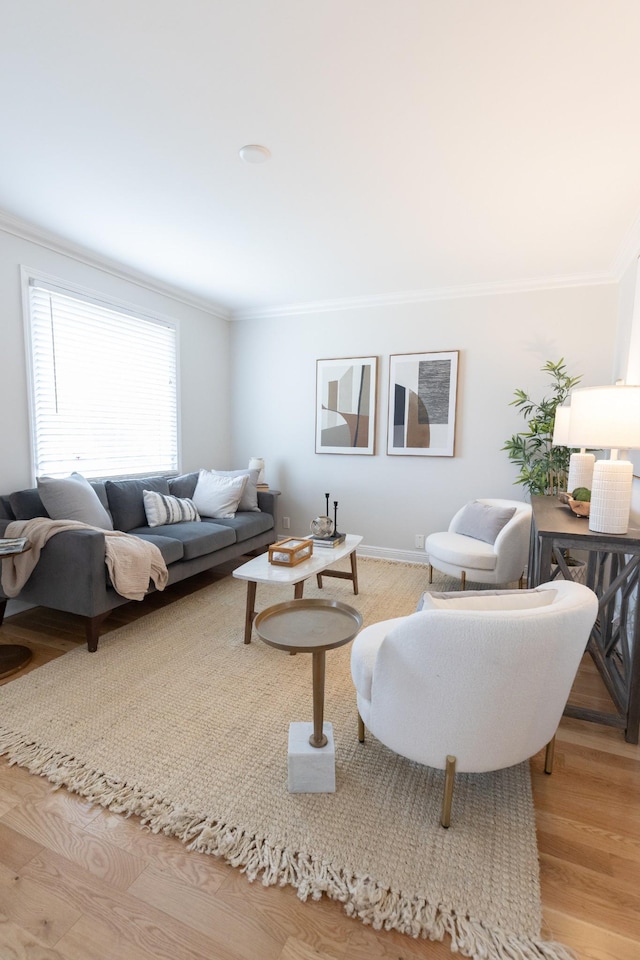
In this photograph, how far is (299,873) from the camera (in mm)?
1314

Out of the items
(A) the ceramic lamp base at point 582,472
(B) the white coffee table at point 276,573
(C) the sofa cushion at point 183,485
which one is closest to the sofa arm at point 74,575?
(B) the white coffee table at point 276,573

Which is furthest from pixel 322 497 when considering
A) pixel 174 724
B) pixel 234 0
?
pixel 234 0

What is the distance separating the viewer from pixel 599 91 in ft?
5.77

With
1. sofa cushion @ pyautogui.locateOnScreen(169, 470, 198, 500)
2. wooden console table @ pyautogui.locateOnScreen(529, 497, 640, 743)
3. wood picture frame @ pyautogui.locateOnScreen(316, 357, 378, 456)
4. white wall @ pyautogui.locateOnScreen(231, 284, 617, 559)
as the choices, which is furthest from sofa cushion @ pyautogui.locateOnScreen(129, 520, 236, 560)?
wooden console table @ pyautogui.locateOnScreen(529, 497, 640, 743)

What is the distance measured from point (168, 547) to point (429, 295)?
10.4 ft

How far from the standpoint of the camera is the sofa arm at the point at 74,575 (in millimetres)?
2566

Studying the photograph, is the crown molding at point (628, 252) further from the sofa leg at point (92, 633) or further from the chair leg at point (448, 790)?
the sofa leg at point (92, 633)

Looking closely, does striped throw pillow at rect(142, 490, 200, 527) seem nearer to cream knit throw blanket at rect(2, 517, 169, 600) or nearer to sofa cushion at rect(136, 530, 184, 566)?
sofa cushion at rect(136, 530, 184, 566)

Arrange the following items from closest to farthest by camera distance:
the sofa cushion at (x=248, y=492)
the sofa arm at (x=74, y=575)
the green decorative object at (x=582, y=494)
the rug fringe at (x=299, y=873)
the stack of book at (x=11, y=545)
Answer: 1. the rug fringe at (x=299, y=873)
2. the stack of book at (x=11, y=545)
3. the green decorative object at (x=582, y=494)
4. the sofa arm at (x=74, y=575)
5. the sofa cushion at (x=248, y=492)

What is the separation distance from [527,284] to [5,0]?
3.67 metres

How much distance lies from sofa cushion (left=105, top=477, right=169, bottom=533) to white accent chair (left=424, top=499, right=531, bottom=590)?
7.77 ft

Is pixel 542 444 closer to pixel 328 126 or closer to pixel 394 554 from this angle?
pixel 394 554

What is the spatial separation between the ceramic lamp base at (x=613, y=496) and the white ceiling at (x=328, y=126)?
4.83ft

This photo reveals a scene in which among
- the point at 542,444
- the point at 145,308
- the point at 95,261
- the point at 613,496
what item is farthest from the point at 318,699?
the point at 145,308
